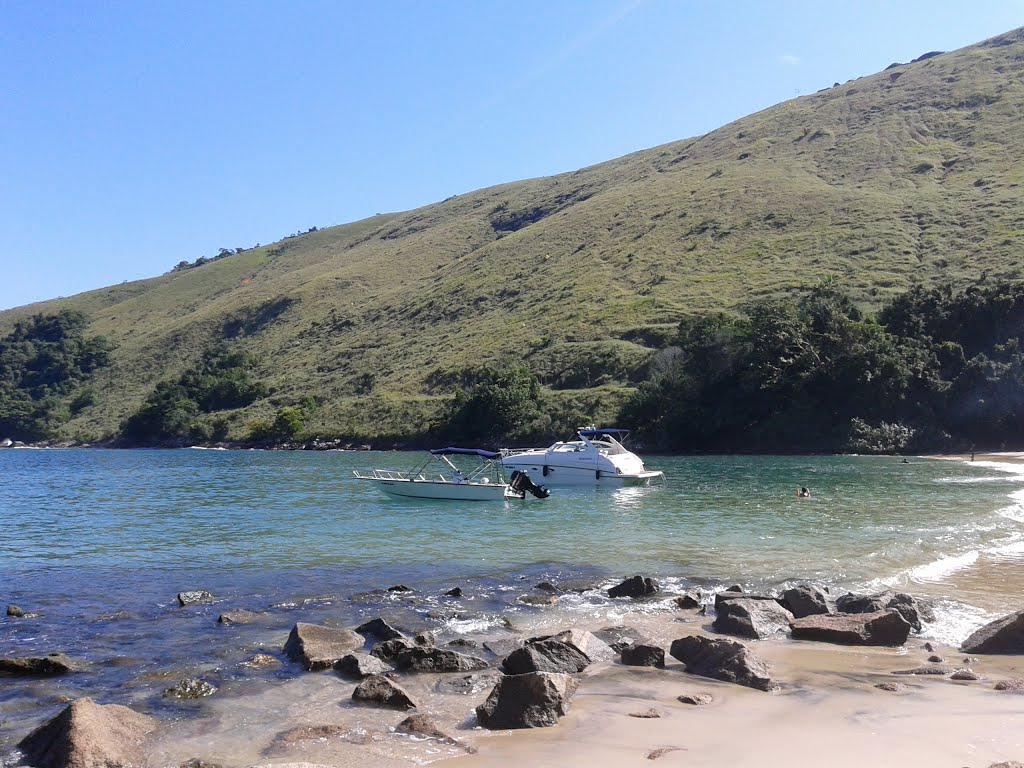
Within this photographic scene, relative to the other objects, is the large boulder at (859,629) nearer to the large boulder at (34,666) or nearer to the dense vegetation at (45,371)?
the large boulder at (34,666)

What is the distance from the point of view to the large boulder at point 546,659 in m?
10.8

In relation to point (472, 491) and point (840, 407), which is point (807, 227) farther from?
point (472, 491)

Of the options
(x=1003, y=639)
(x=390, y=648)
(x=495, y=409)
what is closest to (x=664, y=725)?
(x=390, y=648)

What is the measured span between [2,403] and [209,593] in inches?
4991

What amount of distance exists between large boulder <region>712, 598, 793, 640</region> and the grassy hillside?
6482 centimetres

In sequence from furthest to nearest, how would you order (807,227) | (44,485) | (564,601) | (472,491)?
(807,227) < (44,485) < (472,491) < (564,601)

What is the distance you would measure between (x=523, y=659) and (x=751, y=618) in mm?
4573

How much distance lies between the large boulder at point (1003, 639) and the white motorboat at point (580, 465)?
3062 centimetres

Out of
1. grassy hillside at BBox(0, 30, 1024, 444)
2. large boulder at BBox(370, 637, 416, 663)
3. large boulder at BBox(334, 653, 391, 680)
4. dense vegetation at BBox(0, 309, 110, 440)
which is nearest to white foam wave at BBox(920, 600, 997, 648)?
large boulder at BBox(370, 637, 416, 663)

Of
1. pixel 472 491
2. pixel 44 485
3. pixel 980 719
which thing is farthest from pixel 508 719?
pixel 44 485

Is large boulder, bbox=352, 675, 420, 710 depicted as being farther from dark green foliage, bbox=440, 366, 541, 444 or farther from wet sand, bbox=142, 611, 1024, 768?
dark green foliage, bbox=440, 366, 541, 444

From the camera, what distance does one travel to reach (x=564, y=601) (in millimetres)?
16359

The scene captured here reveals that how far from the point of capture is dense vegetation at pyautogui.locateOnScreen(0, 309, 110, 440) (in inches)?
4660

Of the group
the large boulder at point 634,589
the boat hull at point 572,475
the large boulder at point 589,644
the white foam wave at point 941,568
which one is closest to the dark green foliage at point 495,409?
the boat hull at point 572,475
